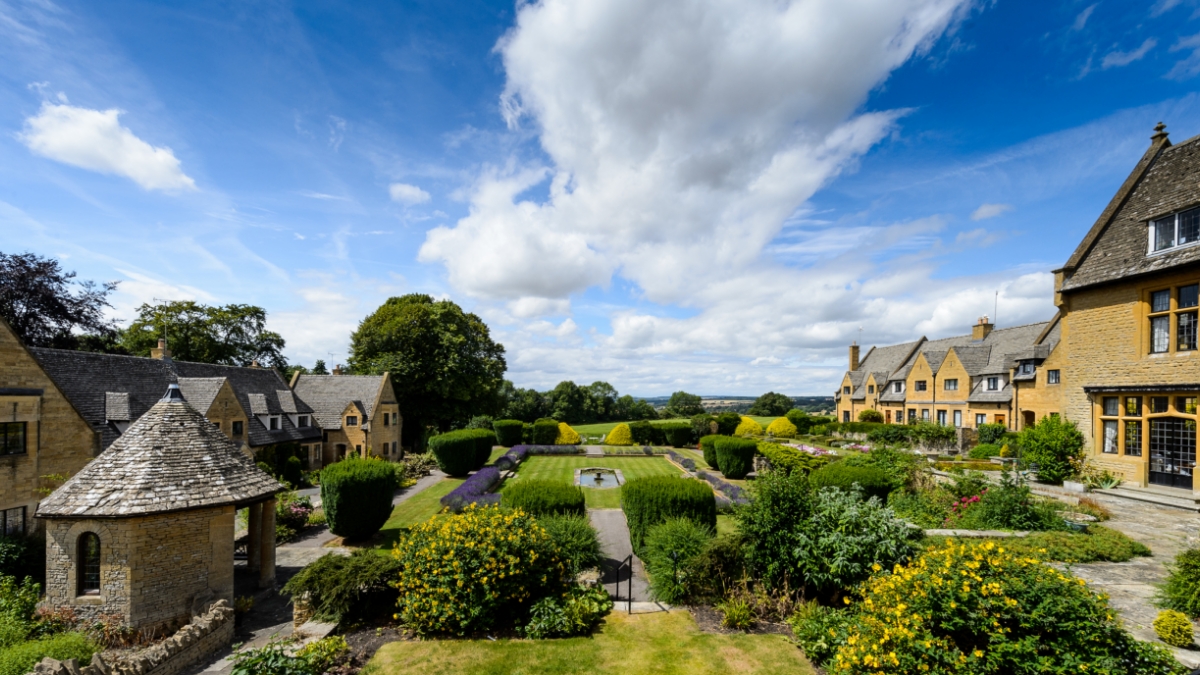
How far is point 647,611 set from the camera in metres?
9.57

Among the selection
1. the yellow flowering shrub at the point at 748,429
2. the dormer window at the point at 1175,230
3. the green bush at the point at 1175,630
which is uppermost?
the dormer window at the point at 1175,230

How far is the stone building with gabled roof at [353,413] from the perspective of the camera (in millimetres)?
33344

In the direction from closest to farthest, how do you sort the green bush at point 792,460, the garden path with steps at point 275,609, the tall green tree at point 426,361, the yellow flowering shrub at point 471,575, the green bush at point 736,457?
the yellow flowering shrub at point 471,575, the garden path with steps at point 275,609, the green bush at point 792,460, the green bush at point 736,457, the tall green tree at point 426,361

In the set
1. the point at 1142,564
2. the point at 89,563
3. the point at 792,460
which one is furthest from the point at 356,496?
the point at 1142,564

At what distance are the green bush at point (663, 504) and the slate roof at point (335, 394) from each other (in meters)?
26.9

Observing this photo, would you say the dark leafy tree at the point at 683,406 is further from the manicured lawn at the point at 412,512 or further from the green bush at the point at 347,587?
the green bush at the point at 347,587

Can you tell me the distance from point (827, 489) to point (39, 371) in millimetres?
25038

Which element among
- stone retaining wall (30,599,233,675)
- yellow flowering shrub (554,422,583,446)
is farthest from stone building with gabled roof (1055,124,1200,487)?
yellow flowering shrub (554,422,583,446)

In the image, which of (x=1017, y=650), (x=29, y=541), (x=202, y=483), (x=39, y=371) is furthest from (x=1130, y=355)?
(x=39, y=371)

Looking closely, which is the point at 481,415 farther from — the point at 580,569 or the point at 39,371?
the point at 580,569

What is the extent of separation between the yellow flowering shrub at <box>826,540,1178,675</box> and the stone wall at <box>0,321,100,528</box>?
77.6 ft

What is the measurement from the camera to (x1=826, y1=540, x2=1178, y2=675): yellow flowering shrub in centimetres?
525

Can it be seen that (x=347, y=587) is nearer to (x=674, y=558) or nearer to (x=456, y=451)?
(x=674, y=558)

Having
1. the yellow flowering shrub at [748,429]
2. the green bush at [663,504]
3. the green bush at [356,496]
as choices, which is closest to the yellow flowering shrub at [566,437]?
the yellow flowering shrub at [748,429]
